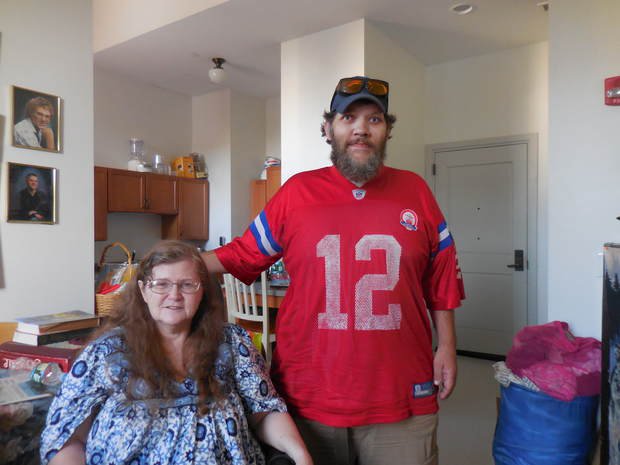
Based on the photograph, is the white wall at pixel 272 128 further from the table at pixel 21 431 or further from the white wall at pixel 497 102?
the table at pixel 21 431

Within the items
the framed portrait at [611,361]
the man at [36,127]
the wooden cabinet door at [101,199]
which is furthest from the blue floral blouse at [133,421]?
the wooden cabinet door at [101,199]

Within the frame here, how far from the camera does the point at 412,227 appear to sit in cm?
127

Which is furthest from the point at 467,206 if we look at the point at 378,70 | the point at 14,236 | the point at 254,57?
the point at 14,236

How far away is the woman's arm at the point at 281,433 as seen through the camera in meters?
1.17

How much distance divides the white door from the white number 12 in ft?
11.1

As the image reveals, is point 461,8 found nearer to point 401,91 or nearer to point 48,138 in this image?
point 401,91

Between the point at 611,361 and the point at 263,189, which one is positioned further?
the point at 263,189

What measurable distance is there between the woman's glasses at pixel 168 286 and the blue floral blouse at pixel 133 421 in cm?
15

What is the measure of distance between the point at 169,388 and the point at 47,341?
2.56 feet

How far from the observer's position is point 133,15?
3.94 m

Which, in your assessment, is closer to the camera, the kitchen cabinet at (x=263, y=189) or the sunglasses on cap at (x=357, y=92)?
the sunglasses on cap at (x=357, y=92)

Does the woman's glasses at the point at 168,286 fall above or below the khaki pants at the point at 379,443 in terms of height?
above

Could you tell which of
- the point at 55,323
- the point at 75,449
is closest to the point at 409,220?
the point at 75,449

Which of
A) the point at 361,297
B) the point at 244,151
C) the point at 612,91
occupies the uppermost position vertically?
A: the point at 244,151
